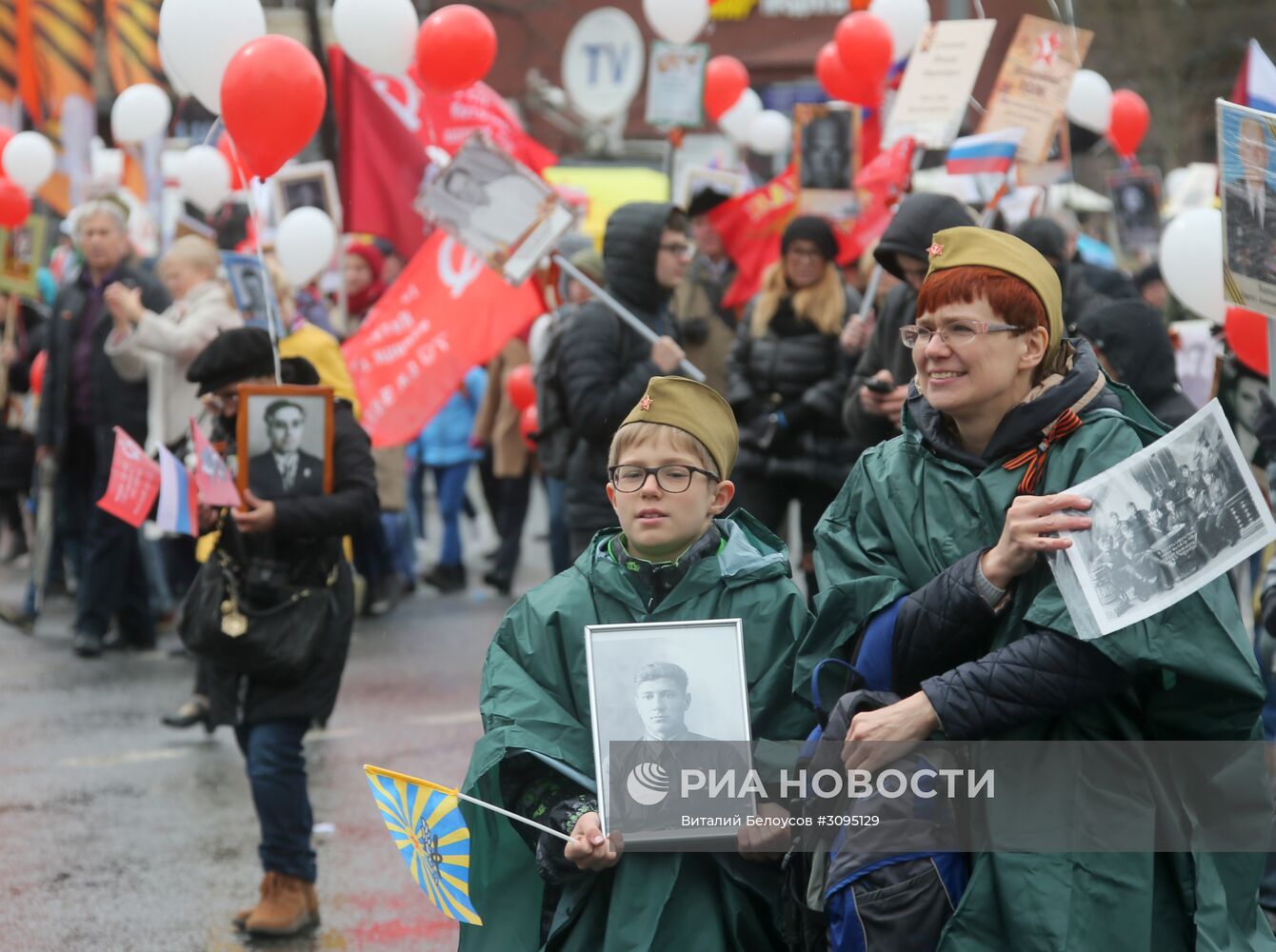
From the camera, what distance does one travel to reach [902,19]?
408 inches

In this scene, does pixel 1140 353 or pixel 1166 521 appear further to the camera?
pixel 1140 353

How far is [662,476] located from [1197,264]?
13.5 feet

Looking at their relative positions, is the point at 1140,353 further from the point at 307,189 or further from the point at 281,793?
the point at 307,189

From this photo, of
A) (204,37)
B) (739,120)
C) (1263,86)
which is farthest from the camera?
(739,120)

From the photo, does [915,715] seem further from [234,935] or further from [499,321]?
[499,321]

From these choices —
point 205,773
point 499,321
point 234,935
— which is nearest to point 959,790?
point 234,935

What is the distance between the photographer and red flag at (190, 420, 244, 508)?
5.14 meters

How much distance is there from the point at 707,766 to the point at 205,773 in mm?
4571

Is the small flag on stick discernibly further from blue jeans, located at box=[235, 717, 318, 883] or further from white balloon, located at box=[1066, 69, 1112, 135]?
white balloon, located at box=[1066, 69, 1112, 135]

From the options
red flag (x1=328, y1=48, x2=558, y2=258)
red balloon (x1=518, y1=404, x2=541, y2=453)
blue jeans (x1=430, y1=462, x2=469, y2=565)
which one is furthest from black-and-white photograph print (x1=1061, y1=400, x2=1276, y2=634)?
blue jeans (x1=430, y1=462, x2=469, y2=565)

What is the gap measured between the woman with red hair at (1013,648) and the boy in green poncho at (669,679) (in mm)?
218

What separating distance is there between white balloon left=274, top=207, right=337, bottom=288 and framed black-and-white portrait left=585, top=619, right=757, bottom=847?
705 cm

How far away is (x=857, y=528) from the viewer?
329cm

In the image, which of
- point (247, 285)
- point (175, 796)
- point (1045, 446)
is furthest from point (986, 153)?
point (1045, 446)
